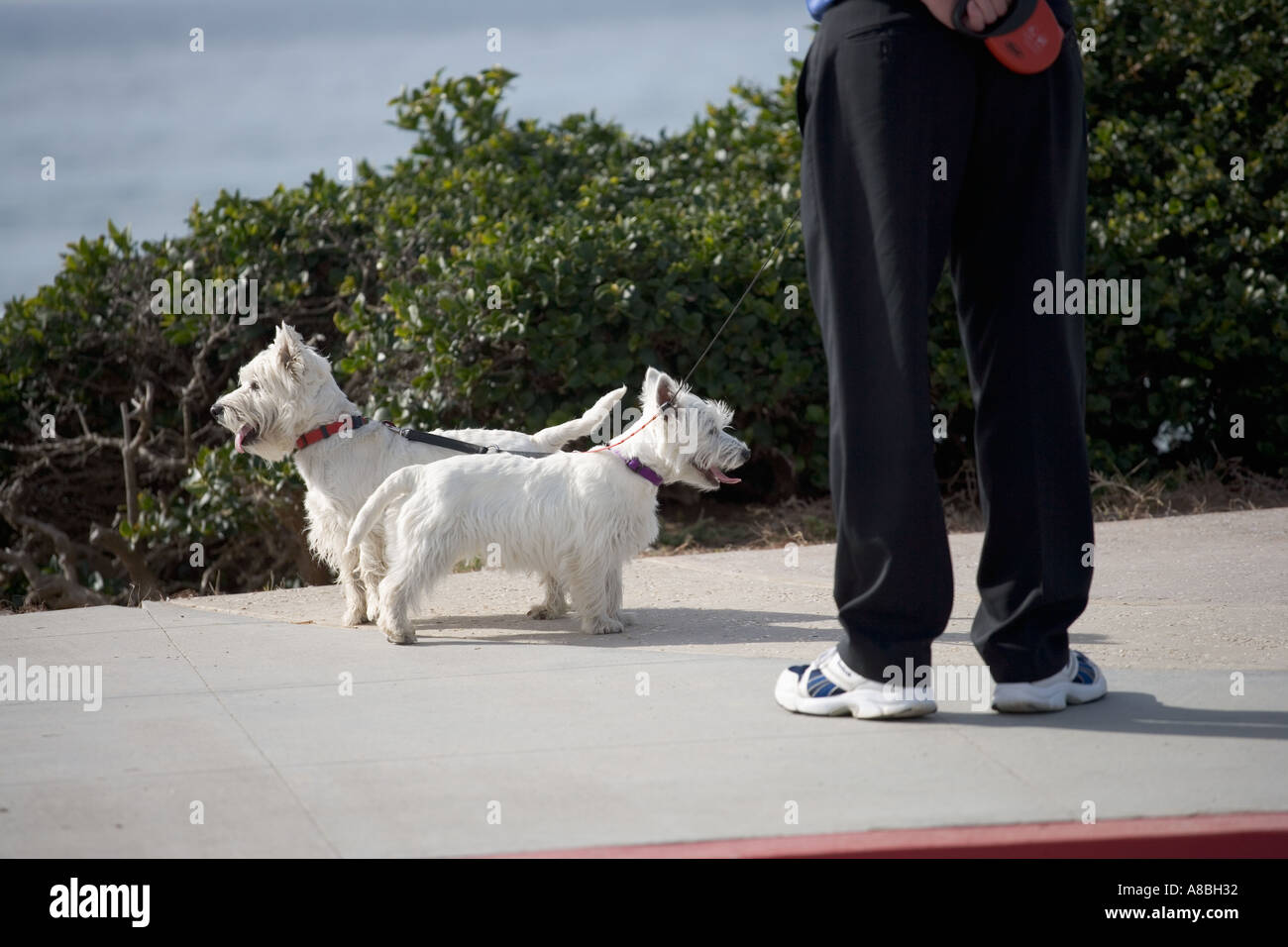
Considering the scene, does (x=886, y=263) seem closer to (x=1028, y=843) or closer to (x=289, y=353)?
(x=1028, y=843)

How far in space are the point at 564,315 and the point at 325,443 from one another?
253 cm

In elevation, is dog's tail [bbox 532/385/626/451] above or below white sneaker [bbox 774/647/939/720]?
above

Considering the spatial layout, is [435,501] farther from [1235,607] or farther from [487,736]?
[1235,607]

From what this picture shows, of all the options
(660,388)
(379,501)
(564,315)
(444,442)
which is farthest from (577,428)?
(564,315)

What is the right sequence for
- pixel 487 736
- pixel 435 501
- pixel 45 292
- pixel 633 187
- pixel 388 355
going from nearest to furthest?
1. pixel 487 736
2. pixel 435 501
3. pixel 388 355
4. pixel 45 292
5. pixel 633 187

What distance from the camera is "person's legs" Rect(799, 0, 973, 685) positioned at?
3822 millimetres

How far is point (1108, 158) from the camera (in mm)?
9656

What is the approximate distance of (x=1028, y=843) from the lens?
3.29m

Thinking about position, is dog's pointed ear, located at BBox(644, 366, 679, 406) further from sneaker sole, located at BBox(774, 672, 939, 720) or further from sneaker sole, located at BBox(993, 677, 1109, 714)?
sneaker sole, located at BBox(993, 677, 1109, 714)

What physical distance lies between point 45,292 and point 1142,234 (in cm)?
733

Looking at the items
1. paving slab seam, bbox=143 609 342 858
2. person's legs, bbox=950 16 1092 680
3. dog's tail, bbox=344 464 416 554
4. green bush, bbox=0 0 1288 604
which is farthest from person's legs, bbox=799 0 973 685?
green bush, bbox=0 0 1288 604

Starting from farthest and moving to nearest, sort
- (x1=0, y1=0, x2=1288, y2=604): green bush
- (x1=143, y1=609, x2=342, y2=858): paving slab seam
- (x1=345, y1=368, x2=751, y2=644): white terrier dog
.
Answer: (x1=0, y1=0, x2=1288, y2=604): green bush, (x1=345, y1=368, x2=751, y2=644): white terrier dog, (x1=143, y1=609, x2=342, y2=858): paving slab seam

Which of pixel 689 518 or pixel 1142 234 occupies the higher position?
pixel 1142 234
